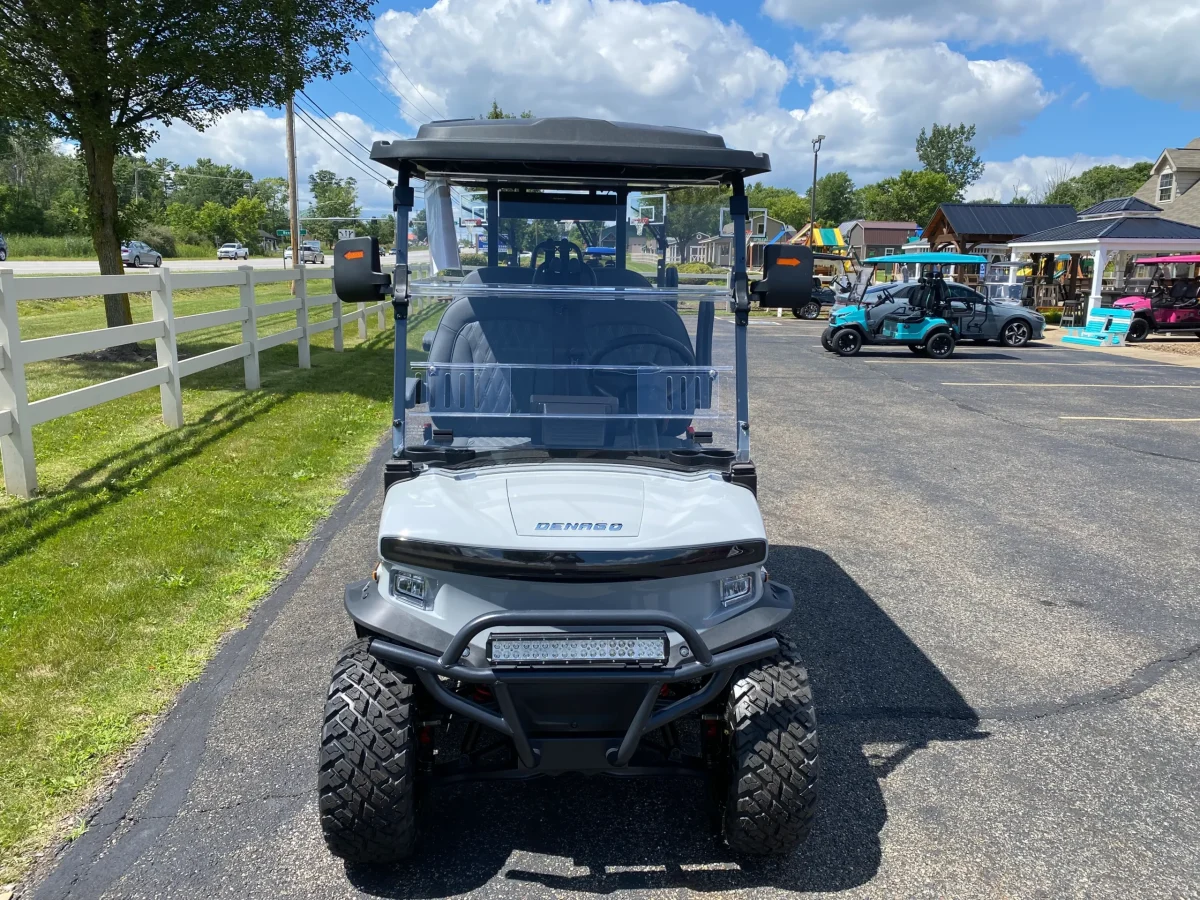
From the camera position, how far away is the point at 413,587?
2916 mm

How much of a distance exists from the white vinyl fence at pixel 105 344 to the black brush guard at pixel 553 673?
16.0 ft

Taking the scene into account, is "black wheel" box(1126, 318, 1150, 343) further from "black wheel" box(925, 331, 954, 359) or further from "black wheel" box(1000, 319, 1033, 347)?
"black wheel" box(925, 331, 954, 359)

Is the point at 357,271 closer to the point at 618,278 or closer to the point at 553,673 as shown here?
the point at 618,278

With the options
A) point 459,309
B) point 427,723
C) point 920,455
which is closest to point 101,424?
point 459,309

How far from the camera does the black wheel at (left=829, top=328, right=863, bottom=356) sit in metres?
20.3

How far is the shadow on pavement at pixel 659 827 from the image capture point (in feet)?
9.52

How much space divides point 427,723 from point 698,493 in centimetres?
116

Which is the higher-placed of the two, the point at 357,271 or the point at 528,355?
the point at 357,271

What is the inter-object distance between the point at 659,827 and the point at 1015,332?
2237 cm

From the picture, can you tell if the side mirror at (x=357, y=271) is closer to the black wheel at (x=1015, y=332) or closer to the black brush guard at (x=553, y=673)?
the black brush guard at (x=553, y=673)

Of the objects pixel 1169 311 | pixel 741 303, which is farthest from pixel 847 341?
pixel 741 303

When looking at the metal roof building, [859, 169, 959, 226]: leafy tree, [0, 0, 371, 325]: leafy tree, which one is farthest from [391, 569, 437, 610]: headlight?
[859, 169, 959, 226]: leafy tree

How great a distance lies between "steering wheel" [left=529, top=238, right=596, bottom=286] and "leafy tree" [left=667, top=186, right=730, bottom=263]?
432 mm

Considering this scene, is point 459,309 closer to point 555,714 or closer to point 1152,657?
point 555,714
